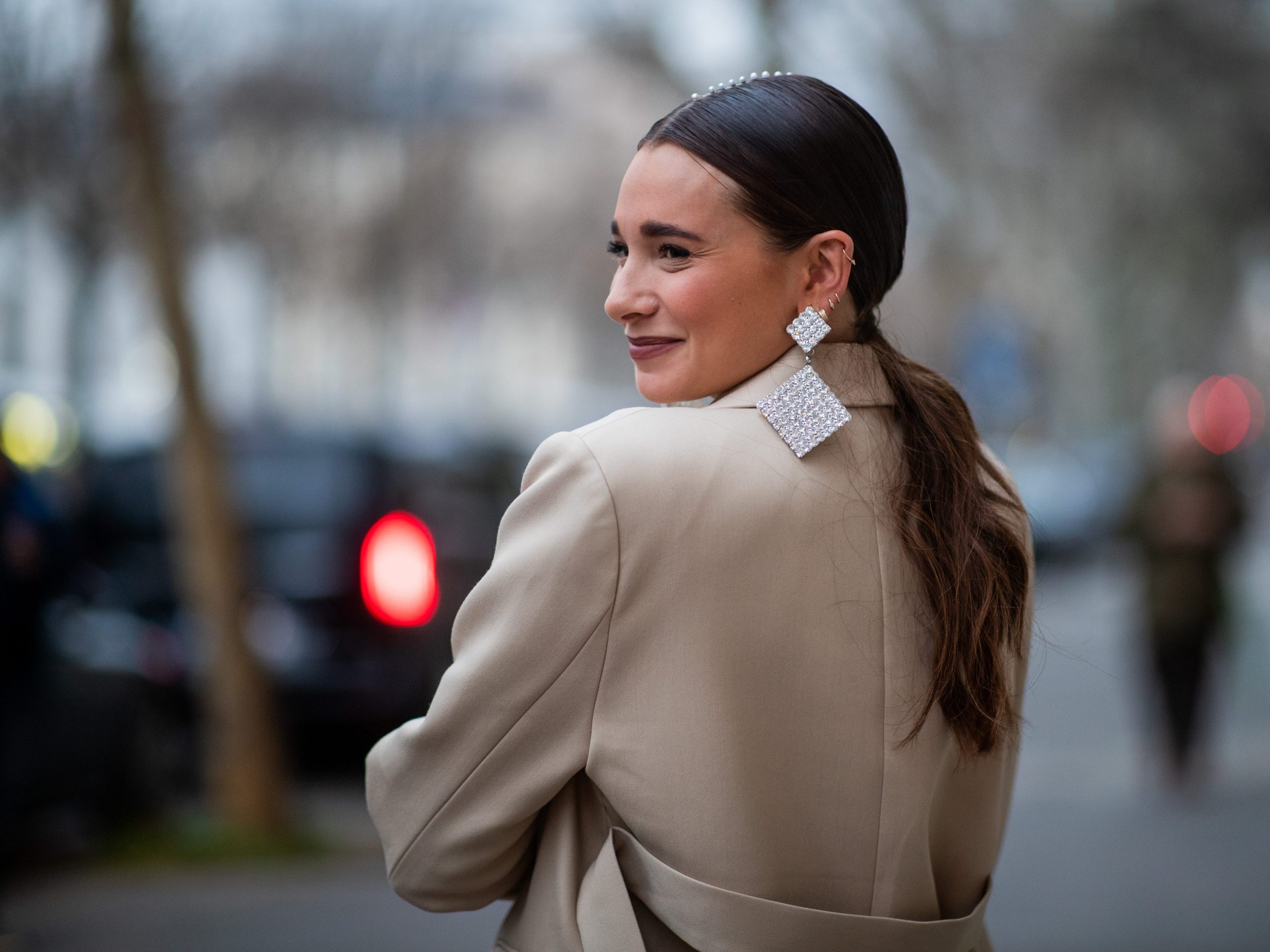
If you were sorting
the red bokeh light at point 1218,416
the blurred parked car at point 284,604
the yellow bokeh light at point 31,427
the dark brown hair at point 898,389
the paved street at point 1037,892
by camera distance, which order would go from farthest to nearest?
the red bokeh light at point 1218,416 < the yellow bokeh light at point 31,427 < the blurred parked car at point 284,604 < the paved street at point 1037,892 < the dark brown hair at point 898,389

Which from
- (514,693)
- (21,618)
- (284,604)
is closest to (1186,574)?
(284,604)

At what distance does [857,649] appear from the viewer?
174 cm

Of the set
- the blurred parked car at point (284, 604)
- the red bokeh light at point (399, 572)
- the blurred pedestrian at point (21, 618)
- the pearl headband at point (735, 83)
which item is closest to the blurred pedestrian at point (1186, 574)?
the blurred parked car at point (284, 604)

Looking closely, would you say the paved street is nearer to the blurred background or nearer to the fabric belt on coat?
the blurred background

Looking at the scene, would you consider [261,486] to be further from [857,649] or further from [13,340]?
[13,340]

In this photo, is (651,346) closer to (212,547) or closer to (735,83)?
(735,83)

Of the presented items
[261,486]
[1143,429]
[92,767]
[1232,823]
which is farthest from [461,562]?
[1143,429]

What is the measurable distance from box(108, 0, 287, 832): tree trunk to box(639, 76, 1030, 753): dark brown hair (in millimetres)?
5091

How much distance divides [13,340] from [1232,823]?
20511 millimetres

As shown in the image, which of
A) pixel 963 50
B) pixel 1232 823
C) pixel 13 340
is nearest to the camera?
pixel 1232 823

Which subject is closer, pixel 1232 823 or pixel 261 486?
pixel 1232 823

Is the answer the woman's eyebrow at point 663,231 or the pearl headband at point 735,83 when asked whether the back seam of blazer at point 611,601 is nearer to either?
the woman's eyebrow at point 663,231

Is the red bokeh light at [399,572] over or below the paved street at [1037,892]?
over

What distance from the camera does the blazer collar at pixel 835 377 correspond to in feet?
5.77
